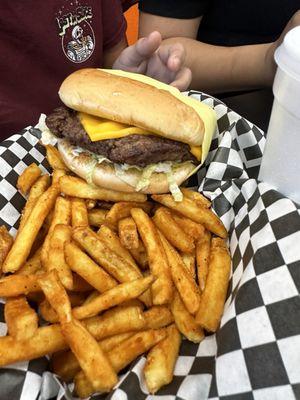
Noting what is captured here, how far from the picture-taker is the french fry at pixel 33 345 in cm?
116

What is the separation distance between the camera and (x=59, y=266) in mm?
1368

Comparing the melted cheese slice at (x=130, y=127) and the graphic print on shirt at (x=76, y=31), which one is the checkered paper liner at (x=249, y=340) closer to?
the melted cheese slice at (x=130, y=127)

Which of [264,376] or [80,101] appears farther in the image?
[80,101]

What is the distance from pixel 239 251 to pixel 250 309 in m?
0.33

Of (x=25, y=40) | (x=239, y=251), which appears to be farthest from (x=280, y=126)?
(x=25, y=40)

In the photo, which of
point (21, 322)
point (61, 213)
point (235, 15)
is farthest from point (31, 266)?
point (235, 15)

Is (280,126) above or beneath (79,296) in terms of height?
above

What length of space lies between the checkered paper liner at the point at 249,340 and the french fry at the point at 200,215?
62mm

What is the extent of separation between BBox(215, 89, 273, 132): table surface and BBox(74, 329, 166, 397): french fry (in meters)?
1.78

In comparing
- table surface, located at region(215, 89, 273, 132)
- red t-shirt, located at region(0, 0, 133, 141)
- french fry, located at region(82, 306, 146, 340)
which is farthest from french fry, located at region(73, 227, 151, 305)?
table surface, located at region(215, 89, 273, 132)

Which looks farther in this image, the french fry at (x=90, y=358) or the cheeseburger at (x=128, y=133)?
the cheeseburger at (x=128, y=133)

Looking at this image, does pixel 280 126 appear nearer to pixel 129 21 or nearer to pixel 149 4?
pixel 149 4

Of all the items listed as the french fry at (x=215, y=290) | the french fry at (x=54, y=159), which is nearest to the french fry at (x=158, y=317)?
the french fry at (x=215, y=290)

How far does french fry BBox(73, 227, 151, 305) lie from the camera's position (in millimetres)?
1349
